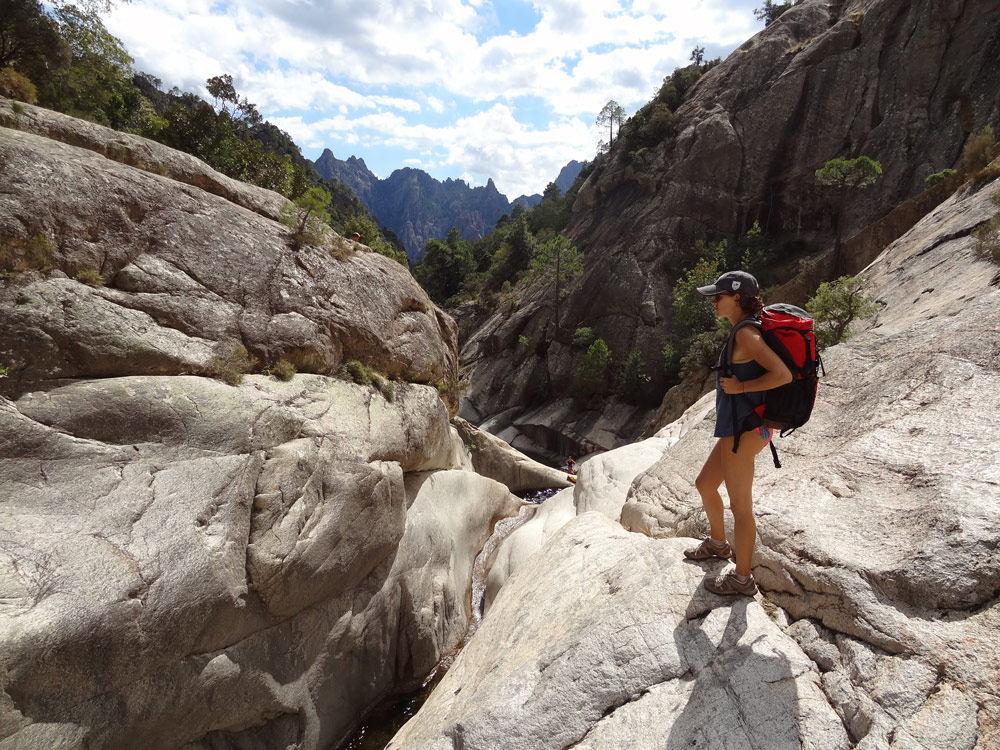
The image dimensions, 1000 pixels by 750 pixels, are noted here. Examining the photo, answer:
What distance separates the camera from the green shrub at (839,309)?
42.3 ft

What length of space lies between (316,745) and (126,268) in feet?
27.3

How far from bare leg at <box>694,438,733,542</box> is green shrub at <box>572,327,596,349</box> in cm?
3617

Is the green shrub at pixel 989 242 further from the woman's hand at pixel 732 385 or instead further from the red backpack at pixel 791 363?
the woman's hand at pixel 732 385

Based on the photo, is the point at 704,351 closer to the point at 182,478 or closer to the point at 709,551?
the point at 709,551

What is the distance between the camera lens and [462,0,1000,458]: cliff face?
32.8m

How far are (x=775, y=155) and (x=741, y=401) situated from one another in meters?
45.2

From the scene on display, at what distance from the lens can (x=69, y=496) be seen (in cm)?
616

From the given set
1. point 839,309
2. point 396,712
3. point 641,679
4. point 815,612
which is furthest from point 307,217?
point 839,309

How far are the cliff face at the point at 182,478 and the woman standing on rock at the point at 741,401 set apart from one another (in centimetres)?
649

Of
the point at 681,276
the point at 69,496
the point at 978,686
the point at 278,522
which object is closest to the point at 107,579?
the point at 69,496

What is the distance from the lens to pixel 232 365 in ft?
28.2

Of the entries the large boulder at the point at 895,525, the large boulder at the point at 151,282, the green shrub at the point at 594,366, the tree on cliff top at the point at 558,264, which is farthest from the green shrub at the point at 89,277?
the tree on cliff top at the point at 558,264

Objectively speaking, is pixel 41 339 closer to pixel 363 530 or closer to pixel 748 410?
pixel 363 530

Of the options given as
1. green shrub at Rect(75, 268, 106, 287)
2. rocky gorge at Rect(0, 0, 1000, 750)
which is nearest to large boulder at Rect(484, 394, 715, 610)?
rocky gorge at Rect(0, 0, 1000, 750)
